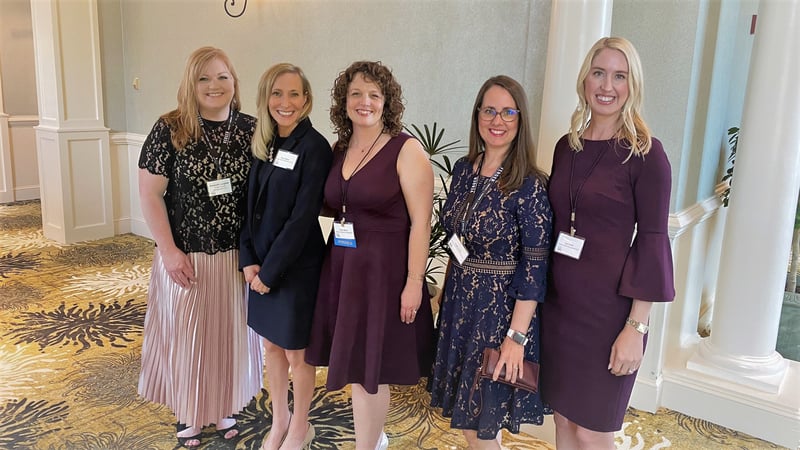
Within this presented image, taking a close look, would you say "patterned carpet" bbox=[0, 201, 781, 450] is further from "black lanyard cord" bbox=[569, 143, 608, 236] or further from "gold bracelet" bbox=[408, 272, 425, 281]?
"black lanyard cord" bbox=[569, 143, 608, 236]

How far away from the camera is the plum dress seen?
5.50ft

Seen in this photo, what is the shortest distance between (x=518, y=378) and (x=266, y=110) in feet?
4.17

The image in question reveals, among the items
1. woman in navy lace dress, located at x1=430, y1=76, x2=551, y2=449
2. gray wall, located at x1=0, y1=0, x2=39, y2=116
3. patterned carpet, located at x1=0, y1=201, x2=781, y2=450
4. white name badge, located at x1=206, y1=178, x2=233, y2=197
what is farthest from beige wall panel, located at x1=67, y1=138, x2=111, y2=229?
woman in navy lace dress, located at x1=430, y1=76, x2=551, y2=449

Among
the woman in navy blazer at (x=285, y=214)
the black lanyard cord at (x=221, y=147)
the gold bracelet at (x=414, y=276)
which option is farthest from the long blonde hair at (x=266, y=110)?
the gold bracelet at (x=414, y=276)

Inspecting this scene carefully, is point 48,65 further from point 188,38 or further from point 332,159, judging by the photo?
point 332,159

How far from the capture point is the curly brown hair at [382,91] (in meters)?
1.97

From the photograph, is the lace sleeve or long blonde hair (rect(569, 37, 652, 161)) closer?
long blonde hair (rect(569, 37, 652, 161))

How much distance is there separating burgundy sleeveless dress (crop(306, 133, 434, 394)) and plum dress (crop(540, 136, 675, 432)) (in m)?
0.48

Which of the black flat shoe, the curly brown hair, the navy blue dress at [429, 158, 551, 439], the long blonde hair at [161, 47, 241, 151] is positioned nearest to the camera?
the navy blue dress at [429, 158, 551, 439]

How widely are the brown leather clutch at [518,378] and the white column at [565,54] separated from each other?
972 millimetres

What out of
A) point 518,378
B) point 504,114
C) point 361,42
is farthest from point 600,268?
point 361,42

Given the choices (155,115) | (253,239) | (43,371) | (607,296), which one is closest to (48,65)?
(155,115)

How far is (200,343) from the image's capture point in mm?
2402

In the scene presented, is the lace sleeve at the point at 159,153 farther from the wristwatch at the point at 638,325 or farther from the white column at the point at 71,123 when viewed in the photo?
the white column at the point at 71,123
